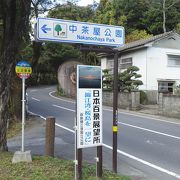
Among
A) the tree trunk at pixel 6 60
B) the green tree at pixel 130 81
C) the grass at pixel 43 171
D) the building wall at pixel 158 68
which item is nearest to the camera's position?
the grass at pixel 43 171

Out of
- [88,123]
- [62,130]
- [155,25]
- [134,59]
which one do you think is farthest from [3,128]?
[155,25]

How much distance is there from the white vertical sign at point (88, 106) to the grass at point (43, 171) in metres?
0.70

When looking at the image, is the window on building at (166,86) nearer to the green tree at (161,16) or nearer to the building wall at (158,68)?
the building wall at (158,68)

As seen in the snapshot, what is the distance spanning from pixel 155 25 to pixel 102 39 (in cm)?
3778

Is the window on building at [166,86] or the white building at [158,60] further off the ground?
the white building at [158,60]

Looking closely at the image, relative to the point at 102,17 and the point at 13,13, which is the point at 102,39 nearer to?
the point at 13,13

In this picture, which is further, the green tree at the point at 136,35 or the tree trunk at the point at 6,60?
the green tree at the point at 136,35

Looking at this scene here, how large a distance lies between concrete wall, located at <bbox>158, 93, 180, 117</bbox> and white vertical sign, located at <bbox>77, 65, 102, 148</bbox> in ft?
46.6

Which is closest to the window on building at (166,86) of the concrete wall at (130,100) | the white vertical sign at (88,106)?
the concrete wall at (130,100)

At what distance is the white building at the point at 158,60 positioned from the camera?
28328 millimetres

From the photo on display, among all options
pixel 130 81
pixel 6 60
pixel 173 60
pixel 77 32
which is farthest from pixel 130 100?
pixel 77 32

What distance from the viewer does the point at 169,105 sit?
20.8 metres

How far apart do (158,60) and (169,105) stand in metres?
8.86

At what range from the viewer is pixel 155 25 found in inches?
1698
